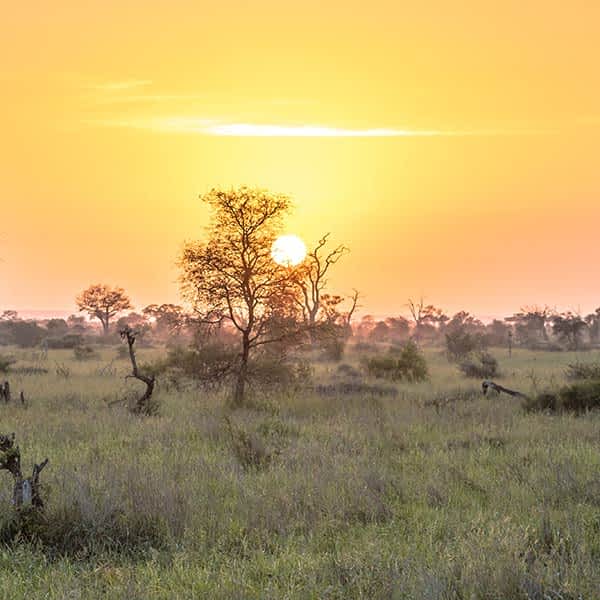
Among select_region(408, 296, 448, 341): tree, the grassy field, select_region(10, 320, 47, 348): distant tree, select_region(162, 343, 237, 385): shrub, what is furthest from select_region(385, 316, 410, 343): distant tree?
the grassy field

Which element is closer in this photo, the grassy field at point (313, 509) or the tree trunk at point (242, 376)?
the grassy field at point (313, 509)

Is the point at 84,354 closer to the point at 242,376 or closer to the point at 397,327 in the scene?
the point at 242,376

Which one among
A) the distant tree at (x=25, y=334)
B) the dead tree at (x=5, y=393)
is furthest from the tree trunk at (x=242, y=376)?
the distant tree at (x=25, y=334)

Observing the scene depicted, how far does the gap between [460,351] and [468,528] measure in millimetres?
41374

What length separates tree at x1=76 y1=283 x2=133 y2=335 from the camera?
98.6 metres

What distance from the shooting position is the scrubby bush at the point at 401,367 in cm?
3091

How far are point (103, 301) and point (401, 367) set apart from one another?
75.3 meters

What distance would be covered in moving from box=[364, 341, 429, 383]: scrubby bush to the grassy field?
47.6ft

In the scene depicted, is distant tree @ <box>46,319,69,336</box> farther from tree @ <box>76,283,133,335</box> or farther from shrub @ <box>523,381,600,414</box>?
shrub @ <box>523,381,600,414</box>

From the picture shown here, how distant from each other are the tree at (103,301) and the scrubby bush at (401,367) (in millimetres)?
72479

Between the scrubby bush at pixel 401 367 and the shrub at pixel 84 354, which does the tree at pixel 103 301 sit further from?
the scrubby bush at pixel 401 367

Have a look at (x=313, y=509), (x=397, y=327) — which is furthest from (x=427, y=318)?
(x=313, y=509)

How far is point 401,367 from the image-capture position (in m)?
31.8

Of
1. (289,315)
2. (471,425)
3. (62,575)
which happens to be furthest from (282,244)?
(62,575)
